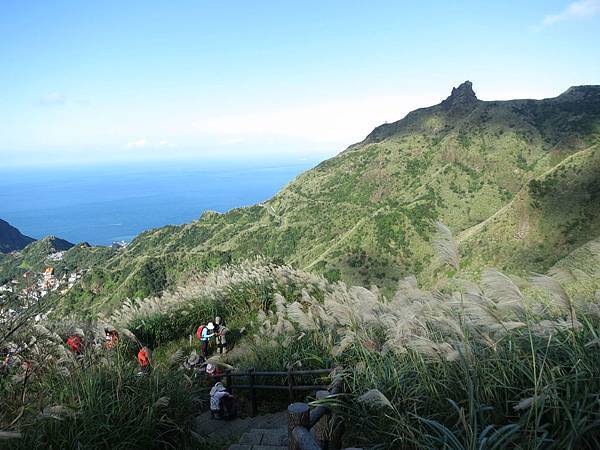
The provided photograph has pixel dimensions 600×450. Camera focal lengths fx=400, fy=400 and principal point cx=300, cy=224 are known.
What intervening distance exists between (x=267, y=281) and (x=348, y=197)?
336ft

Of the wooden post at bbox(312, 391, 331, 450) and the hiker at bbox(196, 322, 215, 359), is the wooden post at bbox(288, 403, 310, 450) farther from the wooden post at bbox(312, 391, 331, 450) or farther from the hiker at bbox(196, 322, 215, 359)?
the hiker at bbox(196, 322, 215, 359)

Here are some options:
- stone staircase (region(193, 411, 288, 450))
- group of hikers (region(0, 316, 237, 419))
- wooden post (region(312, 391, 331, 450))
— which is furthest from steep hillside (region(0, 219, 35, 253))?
wooden post (region(312, 391, 331, 450))

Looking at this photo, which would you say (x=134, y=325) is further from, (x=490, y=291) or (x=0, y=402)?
(x=490, y=291)

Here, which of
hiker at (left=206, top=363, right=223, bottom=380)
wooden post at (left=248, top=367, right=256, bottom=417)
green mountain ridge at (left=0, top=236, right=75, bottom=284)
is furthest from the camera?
green mountain ridge at (left=0, top=236, right=75, bottom=284)

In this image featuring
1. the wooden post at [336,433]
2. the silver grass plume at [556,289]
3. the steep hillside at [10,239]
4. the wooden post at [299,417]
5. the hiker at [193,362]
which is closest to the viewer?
the silver grass plume at [556,289]

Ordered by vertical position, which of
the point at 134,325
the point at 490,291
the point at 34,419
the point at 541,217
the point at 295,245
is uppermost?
the point at 490,291

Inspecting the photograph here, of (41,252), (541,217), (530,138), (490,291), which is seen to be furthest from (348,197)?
(490,291)

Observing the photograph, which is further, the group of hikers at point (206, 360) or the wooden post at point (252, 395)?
the wooden post at point (252, 395)

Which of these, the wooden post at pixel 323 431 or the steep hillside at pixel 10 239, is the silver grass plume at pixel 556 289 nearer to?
the wooden post at pixel 323 431

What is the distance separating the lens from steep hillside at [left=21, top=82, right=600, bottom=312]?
53.5 metres

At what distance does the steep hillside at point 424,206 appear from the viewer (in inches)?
2105

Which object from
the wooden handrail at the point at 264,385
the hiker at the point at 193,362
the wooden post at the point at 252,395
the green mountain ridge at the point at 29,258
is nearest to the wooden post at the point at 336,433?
the wooden handrail at the point at 264,385

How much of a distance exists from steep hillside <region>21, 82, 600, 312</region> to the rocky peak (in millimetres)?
425

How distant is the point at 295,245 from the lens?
315 ft
